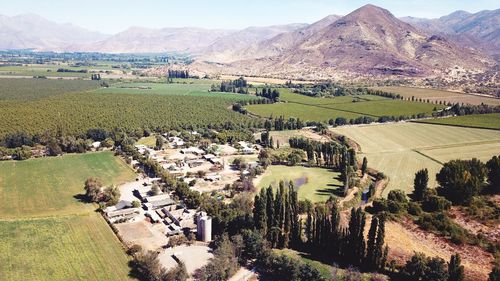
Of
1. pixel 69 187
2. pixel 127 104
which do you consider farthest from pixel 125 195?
pixel 127 104

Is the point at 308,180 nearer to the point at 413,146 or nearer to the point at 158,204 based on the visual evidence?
the point at 158,204

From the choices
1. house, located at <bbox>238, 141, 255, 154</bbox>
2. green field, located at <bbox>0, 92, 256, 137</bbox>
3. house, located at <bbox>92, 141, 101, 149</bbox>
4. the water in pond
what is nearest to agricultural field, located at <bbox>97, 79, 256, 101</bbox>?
green field, located at <bbox>0, 92, 256, 137</bbox>

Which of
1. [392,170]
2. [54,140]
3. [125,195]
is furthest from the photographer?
[54,140]

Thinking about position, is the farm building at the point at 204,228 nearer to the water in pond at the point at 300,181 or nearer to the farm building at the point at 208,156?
the water in pond at the point at 300,181

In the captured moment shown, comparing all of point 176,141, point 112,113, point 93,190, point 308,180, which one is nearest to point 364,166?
point 308,180

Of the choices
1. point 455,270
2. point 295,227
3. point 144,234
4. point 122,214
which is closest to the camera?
point 455,270

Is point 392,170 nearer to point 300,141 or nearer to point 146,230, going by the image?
point 300,141

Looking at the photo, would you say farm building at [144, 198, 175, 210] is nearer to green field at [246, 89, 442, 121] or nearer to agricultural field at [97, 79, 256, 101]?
green field at [246, 89, 442, 121]

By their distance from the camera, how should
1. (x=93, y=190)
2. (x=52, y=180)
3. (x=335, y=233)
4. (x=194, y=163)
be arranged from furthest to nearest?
(x=194, y=163) < (x=52, y=180) < (x=93, y=190) < (x=335, y=233)
